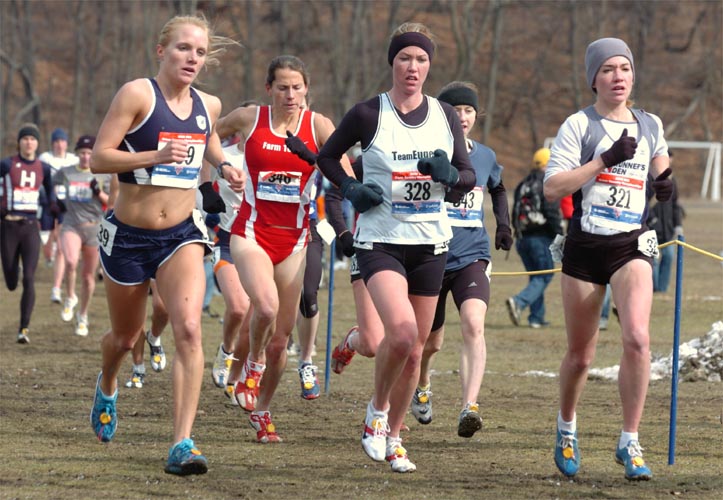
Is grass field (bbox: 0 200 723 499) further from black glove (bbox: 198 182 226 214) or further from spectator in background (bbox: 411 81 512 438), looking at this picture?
black glove (bbox: 198 182 226 214)

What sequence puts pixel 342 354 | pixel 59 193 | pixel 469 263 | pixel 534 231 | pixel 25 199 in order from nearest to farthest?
pixel 469 263, pixel 342 354, pixel 25 199, pixel 534 231, pixel 59 193

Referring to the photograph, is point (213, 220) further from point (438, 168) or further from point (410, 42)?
point (438, 168)

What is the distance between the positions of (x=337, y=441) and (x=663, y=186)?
259 cm

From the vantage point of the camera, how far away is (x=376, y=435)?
687cm

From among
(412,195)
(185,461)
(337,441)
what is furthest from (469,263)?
(185,461)

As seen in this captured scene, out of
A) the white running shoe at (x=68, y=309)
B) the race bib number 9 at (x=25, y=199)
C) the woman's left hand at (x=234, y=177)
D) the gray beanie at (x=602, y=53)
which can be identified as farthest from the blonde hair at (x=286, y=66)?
the white running shoe at (x=68, y=309)

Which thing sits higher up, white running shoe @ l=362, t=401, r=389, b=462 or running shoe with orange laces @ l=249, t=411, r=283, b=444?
white running shoe @ l=362, t=401, r=389, b=462

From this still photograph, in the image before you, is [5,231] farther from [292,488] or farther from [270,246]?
[292,488]

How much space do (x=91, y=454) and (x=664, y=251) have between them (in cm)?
1360

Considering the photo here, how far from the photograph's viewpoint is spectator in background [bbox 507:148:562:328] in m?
15.8

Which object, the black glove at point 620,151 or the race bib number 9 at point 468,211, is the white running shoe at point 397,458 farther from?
the race bib number 9 at point 468,211

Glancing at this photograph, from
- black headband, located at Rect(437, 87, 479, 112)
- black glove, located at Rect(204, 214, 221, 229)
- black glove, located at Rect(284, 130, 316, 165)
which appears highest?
black headband, located at Rect(437, 87, 479, 112)

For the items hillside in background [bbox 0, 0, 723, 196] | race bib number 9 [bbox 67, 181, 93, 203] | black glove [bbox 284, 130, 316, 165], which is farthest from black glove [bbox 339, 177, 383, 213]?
hillside in background [bbox 0, 0, 723, 196]

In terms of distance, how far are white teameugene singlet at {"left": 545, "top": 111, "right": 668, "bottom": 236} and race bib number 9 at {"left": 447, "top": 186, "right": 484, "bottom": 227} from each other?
186 cm
